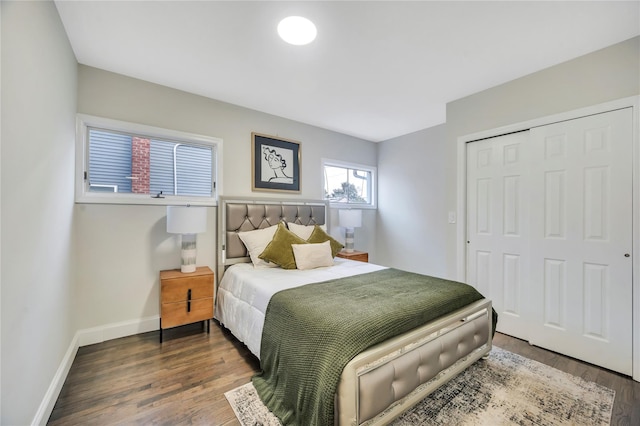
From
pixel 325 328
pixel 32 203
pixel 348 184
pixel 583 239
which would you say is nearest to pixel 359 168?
pixel 348 184

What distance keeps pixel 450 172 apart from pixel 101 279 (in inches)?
152

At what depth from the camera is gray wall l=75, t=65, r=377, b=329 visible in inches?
95.0

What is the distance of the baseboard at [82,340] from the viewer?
1.50 metres

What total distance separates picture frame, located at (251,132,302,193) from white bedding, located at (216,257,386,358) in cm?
113

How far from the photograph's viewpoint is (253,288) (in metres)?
2.24

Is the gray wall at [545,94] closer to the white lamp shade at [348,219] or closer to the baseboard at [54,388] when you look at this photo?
the white lamp shade at [348,219]

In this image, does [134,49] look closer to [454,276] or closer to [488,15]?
[488,15]

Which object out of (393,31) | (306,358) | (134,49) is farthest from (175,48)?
(306,358)

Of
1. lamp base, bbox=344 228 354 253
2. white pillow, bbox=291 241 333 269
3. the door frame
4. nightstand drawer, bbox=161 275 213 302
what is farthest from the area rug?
lamp base, bbox=344 228 354 253

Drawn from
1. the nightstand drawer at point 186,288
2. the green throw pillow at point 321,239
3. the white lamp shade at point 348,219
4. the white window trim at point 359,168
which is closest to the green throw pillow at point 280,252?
the green throw pillow at point 321,239

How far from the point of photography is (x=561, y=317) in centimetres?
236

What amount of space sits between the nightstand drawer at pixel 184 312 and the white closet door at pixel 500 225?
288 cm

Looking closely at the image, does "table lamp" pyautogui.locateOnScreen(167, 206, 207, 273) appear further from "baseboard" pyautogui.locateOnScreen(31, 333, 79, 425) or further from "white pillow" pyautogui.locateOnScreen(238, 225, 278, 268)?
"baseboard" pyautogui.locateOnScreen(31, 333, 79, 425)

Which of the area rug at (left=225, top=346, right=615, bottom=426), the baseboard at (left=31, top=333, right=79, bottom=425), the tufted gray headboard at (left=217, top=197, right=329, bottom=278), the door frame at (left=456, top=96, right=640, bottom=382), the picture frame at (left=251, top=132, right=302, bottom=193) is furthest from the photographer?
the picture frame at (left=251, top=132, right=302, bottom=193)
